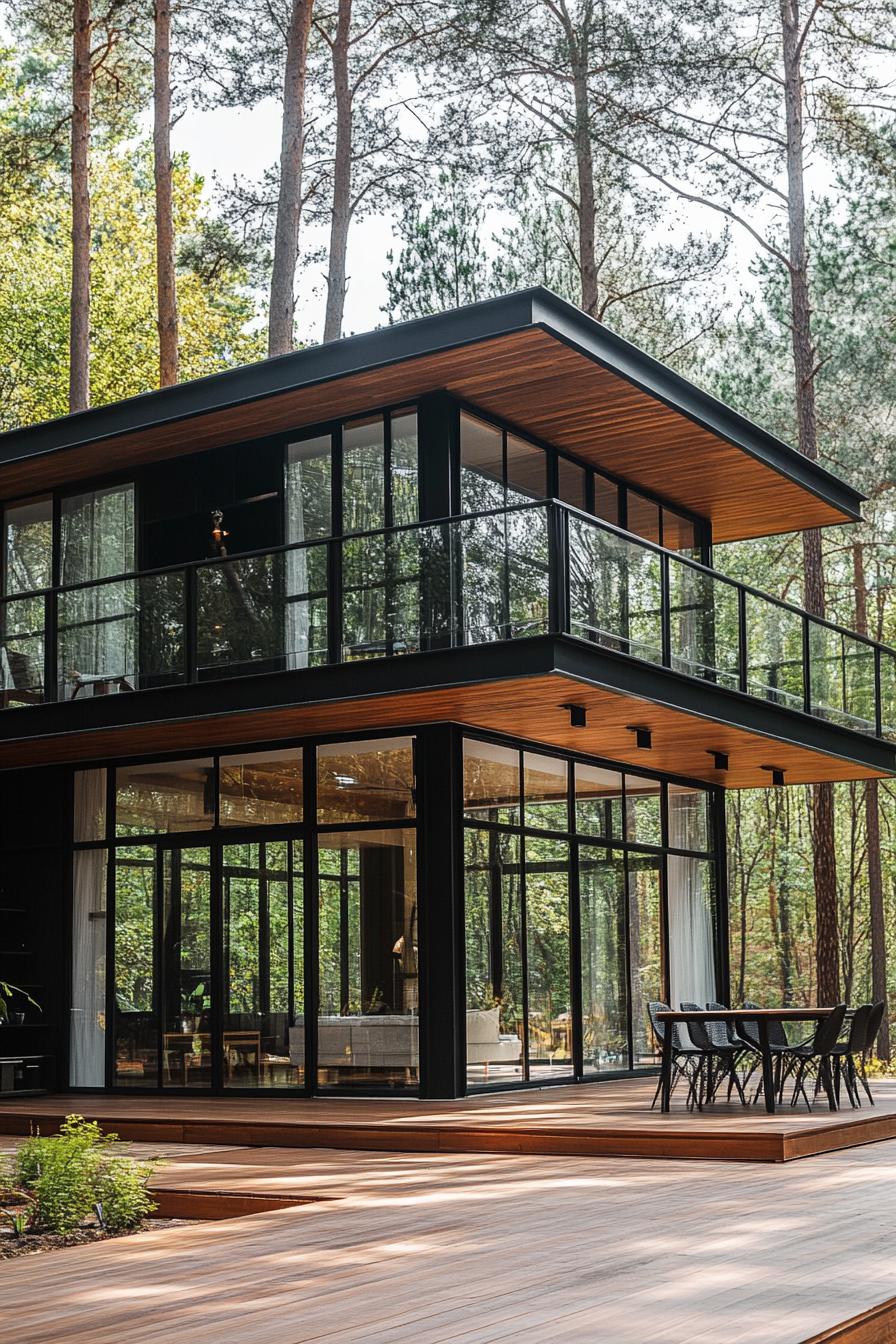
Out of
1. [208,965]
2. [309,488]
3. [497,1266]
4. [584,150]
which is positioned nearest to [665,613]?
[309,488]

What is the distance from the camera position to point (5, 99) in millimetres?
34938

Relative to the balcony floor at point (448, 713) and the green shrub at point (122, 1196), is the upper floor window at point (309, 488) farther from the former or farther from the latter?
the green shrub at point (122, 1196)

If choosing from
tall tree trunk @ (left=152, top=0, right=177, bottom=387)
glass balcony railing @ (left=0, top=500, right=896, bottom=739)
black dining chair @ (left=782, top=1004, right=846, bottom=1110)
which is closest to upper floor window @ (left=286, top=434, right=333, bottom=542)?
glass balcony railing @ (left=0, top=500, right=896, bottom=739)

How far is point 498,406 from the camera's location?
13062mm

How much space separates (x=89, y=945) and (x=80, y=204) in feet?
40.7

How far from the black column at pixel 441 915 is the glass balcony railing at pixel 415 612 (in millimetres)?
1281

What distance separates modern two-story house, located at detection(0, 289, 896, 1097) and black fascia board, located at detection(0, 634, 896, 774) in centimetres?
3

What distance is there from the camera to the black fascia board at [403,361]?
37.1 ft

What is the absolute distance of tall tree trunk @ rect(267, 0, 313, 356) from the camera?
20047 millimetres

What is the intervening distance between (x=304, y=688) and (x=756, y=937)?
25822mm

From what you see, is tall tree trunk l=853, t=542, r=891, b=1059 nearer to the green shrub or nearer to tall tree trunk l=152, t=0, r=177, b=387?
tall tree trunk l=152, t=0, r=177, b=387

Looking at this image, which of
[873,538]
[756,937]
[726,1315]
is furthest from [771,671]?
[756,937]

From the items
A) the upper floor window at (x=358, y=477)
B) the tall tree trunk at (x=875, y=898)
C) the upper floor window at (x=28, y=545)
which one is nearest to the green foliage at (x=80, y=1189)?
the upper floor window at (x=358, y=477)

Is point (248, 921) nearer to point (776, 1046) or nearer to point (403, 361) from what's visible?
point (776, 1046)
